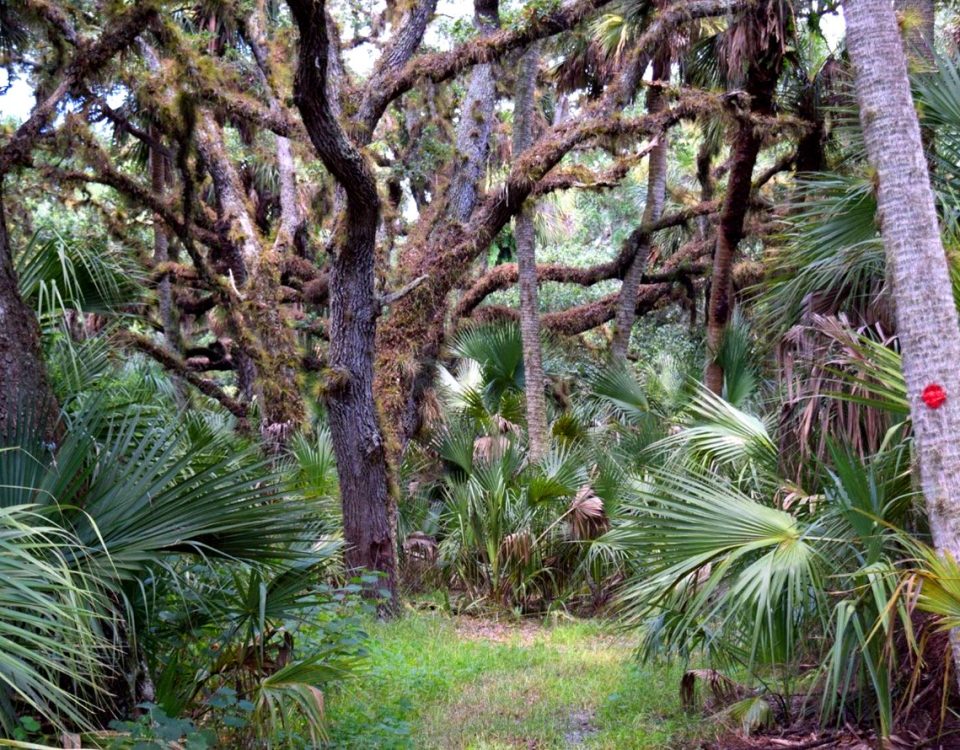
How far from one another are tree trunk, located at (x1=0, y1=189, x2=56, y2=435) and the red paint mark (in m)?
4.19

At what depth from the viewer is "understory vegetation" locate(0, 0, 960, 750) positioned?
4844mm

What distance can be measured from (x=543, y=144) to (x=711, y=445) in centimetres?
426

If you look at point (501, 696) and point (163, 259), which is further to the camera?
point (163, 259)

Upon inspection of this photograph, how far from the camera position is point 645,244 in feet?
48.8

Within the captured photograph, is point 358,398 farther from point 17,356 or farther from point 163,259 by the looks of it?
point 163,259

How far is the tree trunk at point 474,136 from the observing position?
38.4 feet

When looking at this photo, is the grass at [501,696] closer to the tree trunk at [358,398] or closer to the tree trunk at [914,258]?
the tree trunk at [358,398]

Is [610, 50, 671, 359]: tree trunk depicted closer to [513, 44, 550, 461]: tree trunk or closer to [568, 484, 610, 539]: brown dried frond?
[513, 44, 550, 461]: tree trunk

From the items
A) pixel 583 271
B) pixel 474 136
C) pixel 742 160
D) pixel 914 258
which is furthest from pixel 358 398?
pixel 583 271

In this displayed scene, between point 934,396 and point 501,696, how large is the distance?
4.07 meters

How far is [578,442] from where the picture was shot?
41.7ft

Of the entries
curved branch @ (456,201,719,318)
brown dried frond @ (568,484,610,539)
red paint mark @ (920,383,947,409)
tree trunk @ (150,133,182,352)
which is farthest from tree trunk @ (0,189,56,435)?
curved branch @ (456,201,719,318)

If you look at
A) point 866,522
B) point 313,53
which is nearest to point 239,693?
point 866,522

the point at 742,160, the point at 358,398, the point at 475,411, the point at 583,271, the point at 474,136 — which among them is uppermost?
the point at 474,136
